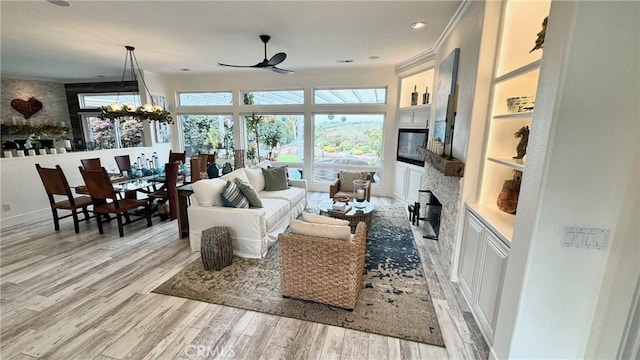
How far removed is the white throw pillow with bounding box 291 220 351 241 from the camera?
2230mm

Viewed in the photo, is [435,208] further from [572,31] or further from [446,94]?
[572,31]

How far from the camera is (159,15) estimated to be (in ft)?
10.2

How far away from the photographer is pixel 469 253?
8.02 feet

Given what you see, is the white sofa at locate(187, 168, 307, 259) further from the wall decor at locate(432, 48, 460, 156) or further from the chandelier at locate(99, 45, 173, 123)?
the wall decor at locate(432, 48, 460, 156)

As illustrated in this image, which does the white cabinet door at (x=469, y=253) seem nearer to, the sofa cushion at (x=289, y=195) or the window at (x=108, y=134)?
the sofa cushion at (x=289, y=195)

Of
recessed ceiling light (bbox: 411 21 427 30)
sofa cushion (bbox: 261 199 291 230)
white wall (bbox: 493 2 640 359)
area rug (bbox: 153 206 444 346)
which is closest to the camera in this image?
white wall (bbox: 493 2 640 359)

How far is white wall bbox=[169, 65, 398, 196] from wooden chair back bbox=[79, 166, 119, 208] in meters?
3.73

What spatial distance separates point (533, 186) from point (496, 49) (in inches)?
61.5

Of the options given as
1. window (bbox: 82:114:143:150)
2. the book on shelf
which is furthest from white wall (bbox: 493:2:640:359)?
window (bbox: 82:114:143:150)

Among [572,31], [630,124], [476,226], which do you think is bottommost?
[476,226]

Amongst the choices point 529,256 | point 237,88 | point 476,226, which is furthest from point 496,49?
point 237,88

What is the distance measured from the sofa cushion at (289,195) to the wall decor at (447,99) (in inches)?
94.8

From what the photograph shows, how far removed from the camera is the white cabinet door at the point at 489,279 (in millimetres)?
1849

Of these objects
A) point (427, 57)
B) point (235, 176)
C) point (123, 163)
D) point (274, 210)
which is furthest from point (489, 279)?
point (123, 163)
